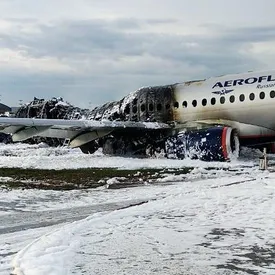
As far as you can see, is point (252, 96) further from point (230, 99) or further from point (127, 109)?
point (127, 109)

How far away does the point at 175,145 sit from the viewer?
69.8 ft

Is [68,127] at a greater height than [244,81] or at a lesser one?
lesser

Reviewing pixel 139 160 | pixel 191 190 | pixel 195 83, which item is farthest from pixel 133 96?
pixel 191 190

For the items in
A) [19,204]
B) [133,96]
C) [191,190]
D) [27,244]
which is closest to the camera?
[27,244]

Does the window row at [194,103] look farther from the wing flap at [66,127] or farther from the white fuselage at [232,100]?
the wing flap at [66,127]

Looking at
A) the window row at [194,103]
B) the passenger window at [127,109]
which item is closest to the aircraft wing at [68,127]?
the window row at [194,103]

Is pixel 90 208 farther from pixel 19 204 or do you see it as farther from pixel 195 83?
pixel 195 83

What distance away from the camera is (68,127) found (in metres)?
22.8

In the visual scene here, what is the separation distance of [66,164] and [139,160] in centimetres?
272

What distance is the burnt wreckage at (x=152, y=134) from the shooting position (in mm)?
20297

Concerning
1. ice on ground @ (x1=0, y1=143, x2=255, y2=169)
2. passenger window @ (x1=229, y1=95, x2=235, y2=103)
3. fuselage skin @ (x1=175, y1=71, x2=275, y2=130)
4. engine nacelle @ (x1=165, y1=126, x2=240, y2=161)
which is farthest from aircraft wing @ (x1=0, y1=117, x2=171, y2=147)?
passenger window @ (x1=229, y1=95, x2=235, y2=103)

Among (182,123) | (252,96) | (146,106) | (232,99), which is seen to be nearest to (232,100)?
(232,99)

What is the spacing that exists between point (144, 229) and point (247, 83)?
584 inches

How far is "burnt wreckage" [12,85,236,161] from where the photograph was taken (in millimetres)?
20297
